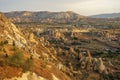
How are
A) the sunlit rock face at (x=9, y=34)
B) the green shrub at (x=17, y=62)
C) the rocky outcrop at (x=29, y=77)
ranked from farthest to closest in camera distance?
the sunlit rock face at (x=9, y=34)
the green shrub at (x=17, y=62)
the rocky outcrop at (x=29, y=77)

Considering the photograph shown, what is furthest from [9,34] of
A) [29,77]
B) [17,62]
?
[29,77]

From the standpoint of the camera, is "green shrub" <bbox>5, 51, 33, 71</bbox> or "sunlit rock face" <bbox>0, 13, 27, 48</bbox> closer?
"green shrub" <bbox>5, 51, 33, 71</bbox>

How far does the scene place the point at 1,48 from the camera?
1978 inches

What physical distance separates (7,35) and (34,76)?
3211cm

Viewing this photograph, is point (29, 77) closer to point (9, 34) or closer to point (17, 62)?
point (17, 62)

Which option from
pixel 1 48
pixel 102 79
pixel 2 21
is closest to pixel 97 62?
pixel 102 79

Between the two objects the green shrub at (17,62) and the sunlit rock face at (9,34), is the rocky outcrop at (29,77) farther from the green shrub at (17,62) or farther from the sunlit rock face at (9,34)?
the sunlit rock face at (9,34)

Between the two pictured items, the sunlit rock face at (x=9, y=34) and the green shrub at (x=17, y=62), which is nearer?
the green shrub at (x=17, y=62)

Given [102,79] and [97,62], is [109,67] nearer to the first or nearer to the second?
[97,62]

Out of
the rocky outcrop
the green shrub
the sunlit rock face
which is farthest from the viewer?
the sunlit rock face

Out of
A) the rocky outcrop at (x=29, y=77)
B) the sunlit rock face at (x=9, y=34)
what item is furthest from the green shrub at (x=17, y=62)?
the sunlit rock face at (x=9, y=34)

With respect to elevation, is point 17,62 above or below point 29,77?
above

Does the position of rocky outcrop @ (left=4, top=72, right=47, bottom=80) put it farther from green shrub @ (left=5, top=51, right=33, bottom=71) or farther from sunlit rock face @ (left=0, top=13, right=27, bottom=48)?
sunlit rock face @ (left=0, top=13, right=27, bottom=48)

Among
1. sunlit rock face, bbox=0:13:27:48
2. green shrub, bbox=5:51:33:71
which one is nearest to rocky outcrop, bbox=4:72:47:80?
green shrub, bbox=5:51:33:71
